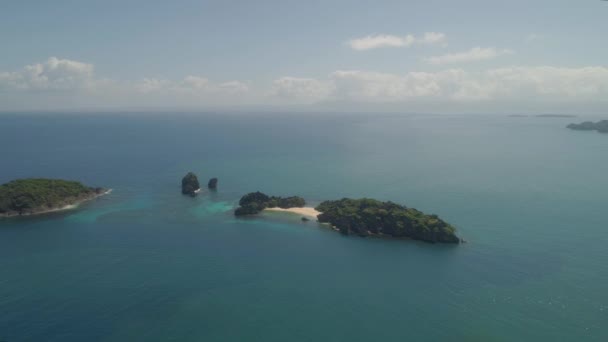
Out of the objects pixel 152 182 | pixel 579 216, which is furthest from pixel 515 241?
pixel 152 182

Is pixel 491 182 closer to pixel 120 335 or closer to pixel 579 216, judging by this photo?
pixel 579 216

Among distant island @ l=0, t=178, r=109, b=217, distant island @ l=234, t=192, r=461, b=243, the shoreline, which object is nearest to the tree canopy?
distant island @ l=0, t=178, r=109, b=217

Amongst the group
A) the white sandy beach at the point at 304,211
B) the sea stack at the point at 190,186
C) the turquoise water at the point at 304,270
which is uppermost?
the sea stack at the point at 190,186

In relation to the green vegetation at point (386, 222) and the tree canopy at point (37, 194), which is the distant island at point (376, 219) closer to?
the green vegetation at point (386, 222)

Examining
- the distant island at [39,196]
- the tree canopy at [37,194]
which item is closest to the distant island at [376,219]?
the distant island at [39,196]

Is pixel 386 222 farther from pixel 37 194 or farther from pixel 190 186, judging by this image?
pixel 37 194

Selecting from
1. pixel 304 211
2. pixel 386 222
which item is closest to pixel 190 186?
pixel 304 211

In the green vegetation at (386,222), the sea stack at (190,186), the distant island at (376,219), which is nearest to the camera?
the green vegetation at (386,222)

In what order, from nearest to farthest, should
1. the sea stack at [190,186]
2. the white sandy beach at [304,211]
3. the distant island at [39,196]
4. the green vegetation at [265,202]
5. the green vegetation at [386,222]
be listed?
the green vegetation at [386,222] < the distant island at [39,196] < the white sandy beach at [304,211] < the green vegetation at [265,202] < the sea stack at [190,186]

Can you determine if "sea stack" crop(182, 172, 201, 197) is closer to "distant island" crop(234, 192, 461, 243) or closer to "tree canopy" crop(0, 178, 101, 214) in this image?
"distant island" crop(234, 192, 461, 243)
